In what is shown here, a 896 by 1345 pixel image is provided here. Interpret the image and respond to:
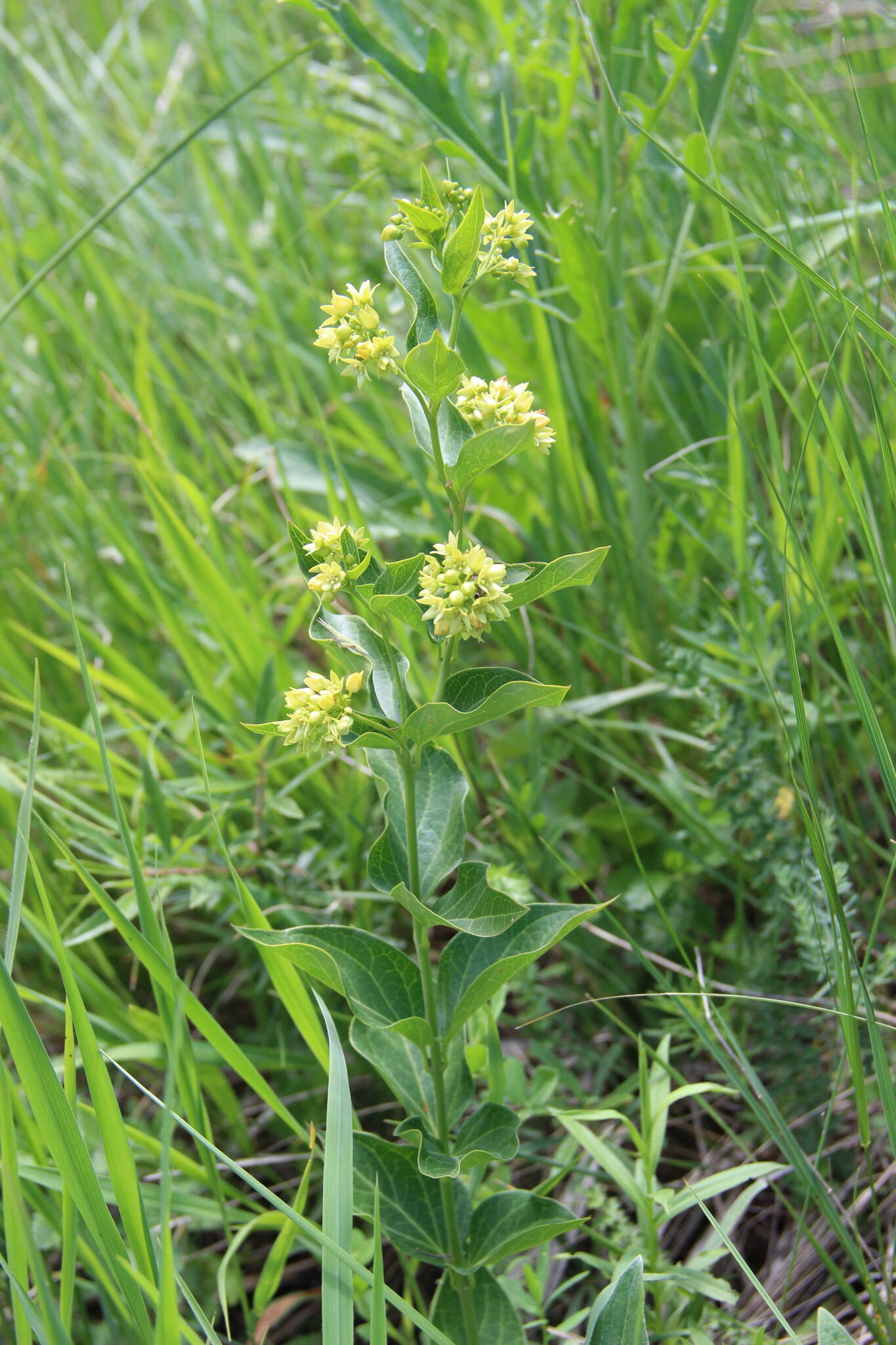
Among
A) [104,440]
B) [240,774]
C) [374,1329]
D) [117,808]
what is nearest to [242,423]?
[104,440]

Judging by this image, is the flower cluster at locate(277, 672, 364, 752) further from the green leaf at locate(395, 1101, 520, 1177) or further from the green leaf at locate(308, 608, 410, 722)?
the green leaf at locate(395, 1101, 520, 1177)

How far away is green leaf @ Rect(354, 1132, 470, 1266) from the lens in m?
0.94

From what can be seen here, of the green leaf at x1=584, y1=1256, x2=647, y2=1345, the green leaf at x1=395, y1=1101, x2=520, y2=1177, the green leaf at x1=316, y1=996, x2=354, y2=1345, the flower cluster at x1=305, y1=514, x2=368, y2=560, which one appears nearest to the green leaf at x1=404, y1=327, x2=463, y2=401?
the flower cluster at x1=305, y1=514, x2=368, y2=560

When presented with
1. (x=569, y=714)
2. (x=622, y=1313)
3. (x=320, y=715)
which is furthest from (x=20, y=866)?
(x=569, y=714)

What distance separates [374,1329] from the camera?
74 centimetres

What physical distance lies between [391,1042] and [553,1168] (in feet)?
1.28

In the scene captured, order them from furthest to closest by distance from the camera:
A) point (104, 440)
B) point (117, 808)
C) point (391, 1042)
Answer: point (104, 440) < point (391, 1042) < point (117, 808)

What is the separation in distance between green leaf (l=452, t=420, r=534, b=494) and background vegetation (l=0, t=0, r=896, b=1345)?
0.29 metres

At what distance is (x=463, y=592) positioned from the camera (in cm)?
77

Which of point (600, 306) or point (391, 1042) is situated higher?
point (600, 306)

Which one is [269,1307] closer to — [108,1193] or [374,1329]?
[108,1193]

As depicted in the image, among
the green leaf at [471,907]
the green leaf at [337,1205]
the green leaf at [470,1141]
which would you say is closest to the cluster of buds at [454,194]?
Result: the green leaf at [471,907]

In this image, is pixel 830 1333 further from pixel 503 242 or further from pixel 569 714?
pixel 503 242

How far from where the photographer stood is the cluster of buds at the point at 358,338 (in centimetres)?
86
